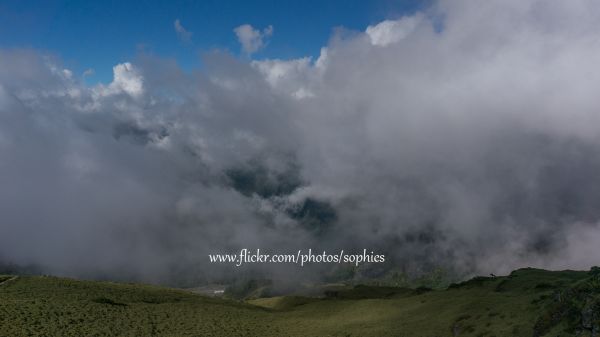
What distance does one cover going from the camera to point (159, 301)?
131m

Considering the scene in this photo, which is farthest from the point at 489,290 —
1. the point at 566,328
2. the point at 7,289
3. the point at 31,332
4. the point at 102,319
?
the point at 7,289

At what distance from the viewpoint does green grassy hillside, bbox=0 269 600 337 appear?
3108 inches

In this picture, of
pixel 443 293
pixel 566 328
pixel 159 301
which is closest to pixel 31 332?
pixel 159 301

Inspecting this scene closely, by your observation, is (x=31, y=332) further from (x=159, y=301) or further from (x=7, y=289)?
(x=159, y=301)

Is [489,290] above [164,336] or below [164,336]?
above

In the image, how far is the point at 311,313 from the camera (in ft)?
508

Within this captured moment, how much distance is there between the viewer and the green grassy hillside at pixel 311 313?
3108 inches

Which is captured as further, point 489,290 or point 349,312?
point 349,312

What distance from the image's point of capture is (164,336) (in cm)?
9569

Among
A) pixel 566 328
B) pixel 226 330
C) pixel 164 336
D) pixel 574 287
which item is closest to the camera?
pixel 566 328

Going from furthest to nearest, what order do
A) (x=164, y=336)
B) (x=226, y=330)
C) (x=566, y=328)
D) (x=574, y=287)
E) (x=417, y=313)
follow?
(x=417, y=313) → (x=226, y=330) → (x=164, y=336) → (x=574, y=287) → (x=566, y=328)

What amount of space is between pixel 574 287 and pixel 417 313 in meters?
52.6

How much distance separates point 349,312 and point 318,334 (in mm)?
39291

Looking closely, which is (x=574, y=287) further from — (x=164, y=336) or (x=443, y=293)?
(x=164, y=336)
